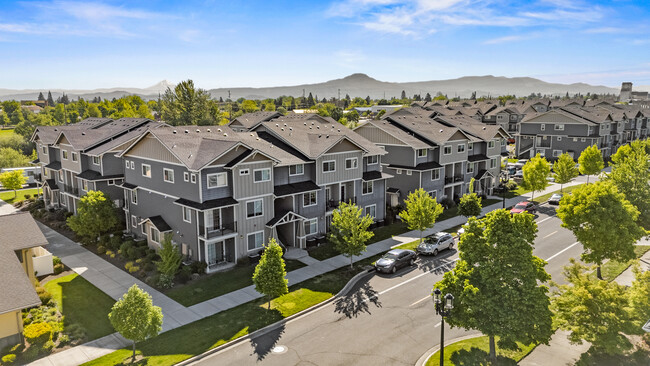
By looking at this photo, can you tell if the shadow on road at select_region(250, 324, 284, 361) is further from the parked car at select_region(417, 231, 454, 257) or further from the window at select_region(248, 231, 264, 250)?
the parked car at select_region(417, 231, 454, 257)

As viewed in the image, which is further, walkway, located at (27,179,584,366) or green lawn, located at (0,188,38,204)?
green lawn, located at (0,188,38,204)

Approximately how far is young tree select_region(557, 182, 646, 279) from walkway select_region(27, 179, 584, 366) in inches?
592

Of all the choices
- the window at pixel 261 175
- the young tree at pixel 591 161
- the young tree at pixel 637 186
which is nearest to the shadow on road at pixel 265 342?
the window at pixel 261 175

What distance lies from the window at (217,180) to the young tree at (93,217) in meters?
12.7

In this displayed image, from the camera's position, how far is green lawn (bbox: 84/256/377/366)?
22047 millimetres

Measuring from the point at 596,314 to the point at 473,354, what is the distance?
5.77 m

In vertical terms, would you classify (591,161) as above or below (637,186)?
below

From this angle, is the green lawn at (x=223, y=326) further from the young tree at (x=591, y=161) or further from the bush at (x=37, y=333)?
the young tree at (x=591, y=161)

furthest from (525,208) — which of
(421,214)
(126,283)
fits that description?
(126,283)

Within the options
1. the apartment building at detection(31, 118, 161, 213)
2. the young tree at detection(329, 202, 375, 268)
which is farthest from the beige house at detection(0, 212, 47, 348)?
the young tree at detection(329, 202, 375, 268)

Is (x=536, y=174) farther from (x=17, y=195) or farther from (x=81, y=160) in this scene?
(x=17, y=195)

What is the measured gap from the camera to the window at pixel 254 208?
34.9 m

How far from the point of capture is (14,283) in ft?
74.5

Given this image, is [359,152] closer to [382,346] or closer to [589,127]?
[382,346]
